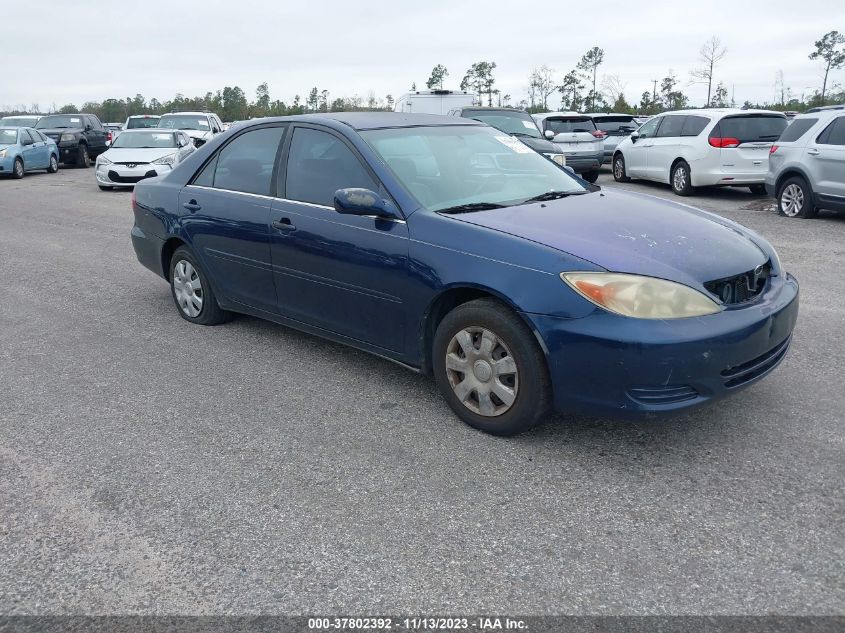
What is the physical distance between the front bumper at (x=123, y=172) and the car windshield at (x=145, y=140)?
107 cm

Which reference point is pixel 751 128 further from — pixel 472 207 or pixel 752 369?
pixel 752 369

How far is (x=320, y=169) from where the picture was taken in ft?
15.4

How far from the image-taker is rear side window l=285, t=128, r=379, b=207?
4473 millimetres

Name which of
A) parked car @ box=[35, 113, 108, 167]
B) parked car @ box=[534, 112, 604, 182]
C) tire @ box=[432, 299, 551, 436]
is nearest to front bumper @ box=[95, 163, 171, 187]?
parked car @ box=[534, 112, 604, 182]

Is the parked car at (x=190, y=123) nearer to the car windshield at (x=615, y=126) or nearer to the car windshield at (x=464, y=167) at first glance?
the car windshield at (x=615, y=126)

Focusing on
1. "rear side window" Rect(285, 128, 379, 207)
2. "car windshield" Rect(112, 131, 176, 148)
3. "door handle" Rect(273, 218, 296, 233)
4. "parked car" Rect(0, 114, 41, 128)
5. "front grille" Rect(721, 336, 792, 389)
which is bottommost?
"front grille" Rect(721, 336, 792, 389)

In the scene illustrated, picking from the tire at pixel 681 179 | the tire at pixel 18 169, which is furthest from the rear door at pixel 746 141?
the tire at pixel 18 169

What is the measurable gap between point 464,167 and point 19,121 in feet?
87.0

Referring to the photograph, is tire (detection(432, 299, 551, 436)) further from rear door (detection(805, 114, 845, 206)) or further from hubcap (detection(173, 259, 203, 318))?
rear door (detection(805, 114, 845, 206))

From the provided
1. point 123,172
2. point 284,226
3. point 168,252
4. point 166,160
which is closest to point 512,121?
point 166,160

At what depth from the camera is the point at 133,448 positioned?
3.81 metres

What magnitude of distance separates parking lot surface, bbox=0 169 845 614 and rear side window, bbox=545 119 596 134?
46.6 ft

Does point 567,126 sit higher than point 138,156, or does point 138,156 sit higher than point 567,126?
point 567,126

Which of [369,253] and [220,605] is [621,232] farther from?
[220,605]
